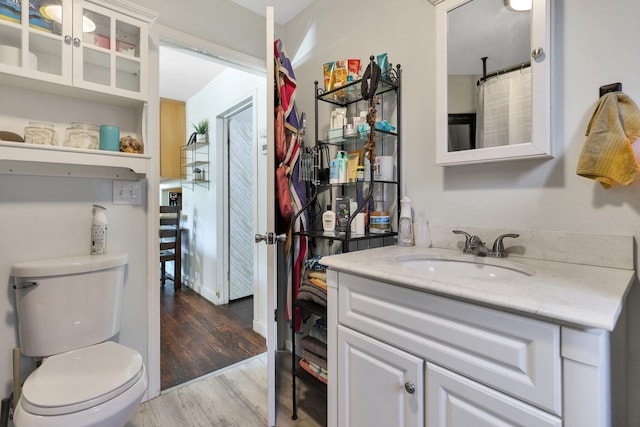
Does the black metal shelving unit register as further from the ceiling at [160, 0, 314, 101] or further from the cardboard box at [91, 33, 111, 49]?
the cardboard box at [91, 33, 111, 49]

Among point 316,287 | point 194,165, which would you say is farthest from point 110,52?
point 194,165

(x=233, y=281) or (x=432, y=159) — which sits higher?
(x=432, y=159)

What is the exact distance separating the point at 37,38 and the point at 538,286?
2.05 m

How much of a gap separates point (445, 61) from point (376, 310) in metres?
1.07

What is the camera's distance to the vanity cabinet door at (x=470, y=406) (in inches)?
26.2

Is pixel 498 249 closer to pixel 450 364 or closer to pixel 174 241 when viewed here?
pixel 450 364

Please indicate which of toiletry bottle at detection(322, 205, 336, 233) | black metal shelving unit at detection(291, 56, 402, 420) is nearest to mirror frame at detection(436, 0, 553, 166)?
black metal shelving unit at detection(291, 56, 402, 420)

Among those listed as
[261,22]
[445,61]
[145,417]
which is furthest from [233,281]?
[445,61]

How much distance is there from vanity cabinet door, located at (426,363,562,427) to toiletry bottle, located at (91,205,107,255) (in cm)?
161

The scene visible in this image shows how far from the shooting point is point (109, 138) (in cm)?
149

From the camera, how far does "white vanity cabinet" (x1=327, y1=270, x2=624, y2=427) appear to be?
61cm

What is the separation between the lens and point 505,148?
1.12m

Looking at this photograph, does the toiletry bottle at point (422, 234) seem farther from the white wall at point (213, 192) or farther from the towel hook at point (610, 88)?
the white wall at point (213, 192)

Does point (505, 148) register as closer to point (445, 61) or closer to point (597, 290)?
point (445, 61)
